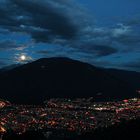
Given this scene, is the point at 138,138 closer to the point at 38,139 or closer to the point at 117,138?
the point at 117,138

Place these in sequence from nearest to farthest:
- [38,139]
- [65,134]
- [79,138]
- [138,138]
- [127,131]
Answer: [138,138], [38,139], [127,131], [79,138], [65,134]

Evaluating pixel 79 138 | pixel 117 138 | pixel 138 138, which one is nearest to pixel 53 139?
pixel 79 138

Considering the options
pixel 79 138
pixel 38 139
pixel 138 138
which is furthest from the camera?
pixel 79 138

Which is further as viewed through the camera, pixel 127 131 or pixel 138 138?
pixel 127 131

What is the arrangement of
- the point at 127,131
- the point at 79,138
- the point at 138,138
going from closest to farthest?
1. the point at 138,138
2. the point at 127,131
3. the point at 79,138

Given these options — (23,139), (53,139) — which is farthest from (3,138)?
(53,139)

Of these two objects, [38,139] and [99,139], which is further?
[99,139]

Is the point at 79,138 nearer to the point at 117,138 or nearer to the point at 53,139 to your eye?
the point at 53,139

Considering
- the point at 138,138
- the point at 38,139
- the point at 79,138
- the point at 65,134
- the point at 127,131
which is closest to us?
the point at 138,138

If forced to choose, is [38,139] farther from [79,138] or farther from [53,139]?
[79,138]
